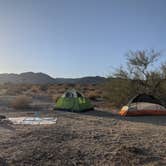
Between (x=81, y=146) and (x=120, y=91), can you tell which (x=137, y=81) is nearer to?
(x=120, y=91)

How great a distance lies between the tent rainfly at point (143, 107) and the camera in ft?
45.9

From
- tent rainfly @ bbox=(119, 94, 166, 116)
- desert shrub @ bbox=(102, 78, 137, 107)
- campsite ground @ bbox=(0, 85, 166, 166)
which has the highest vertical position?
desert shrub @ bbox=(102, 78, 137, 107)

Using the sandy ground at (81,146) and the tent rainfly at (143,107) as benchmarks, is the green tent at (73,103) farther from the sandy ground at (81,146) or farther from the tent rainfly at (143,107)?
the sandy ground at (81,146)

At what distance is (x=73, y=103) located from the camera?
15859 millimetres

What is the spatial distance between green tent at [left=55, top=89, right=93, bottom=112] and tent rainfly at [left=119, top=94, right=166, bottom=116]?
255 centimetres

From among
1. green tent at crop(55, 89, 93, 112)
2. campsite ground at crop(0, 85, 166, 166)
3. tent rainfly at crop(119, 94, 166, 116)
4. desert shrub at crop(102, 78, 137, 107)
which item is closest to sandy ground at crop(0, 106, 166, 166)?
campsite ground at crop(0, 85, 166, 166)

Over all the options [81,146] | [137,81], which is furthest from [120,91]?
[81,146]

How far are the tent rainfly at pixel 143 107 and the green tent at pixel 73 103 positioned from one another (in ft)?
8.37

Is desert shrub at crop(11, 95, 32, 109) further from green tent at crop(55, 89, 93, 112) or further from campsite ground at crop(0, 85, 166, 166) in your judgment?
campsite ground at crop(0, 85, 166, 166)

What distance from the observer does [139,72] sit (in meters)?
17.7

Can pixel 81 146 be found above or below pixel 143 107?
below

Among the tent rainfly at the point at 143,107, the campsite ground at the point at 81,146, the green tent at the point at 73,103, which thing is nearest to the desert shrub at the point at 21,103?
the green tent at the point at 73,103

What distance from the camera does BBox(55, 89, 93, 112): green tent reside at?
51.6 ft

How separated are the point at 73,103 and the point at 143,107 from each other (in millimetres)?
3883
